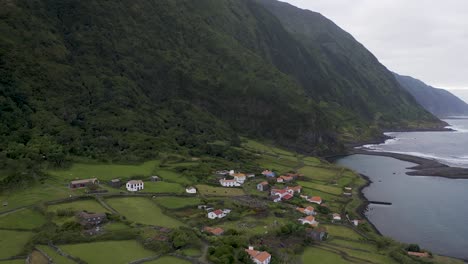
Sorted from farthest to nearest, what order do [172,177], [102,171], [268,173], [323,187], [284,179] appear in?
[268,173], [284,179], [323,187], [172,177], [102,171]

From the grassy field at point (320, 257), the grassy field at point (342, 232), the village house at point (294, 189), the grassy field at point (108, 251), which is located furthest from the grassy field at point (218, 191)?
the grassy field at point (108, 251)

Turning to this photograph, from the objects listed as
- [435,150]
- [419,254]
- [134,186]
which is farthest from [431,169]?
[134,186]

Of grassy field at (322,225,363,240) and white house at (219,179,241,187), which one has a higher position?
white house at (219,179,241,187)

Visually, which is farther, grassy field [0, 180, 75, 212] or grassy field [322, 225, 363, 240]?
grassy field [0, 180, 75, 212]

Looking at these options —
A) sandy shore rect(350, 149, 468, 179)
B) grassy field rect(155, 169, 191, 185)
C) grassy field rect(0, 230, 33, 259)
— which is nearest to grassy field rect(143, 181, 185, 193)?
grassy field rect(155, 169, 191, 185)

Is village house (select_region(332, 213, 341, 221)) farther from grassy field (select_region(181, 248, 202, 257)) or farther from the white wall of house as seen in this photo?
the white wall of house

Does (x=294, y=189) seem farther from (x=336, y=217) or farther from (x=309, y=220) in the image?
(x=309, y=220)
